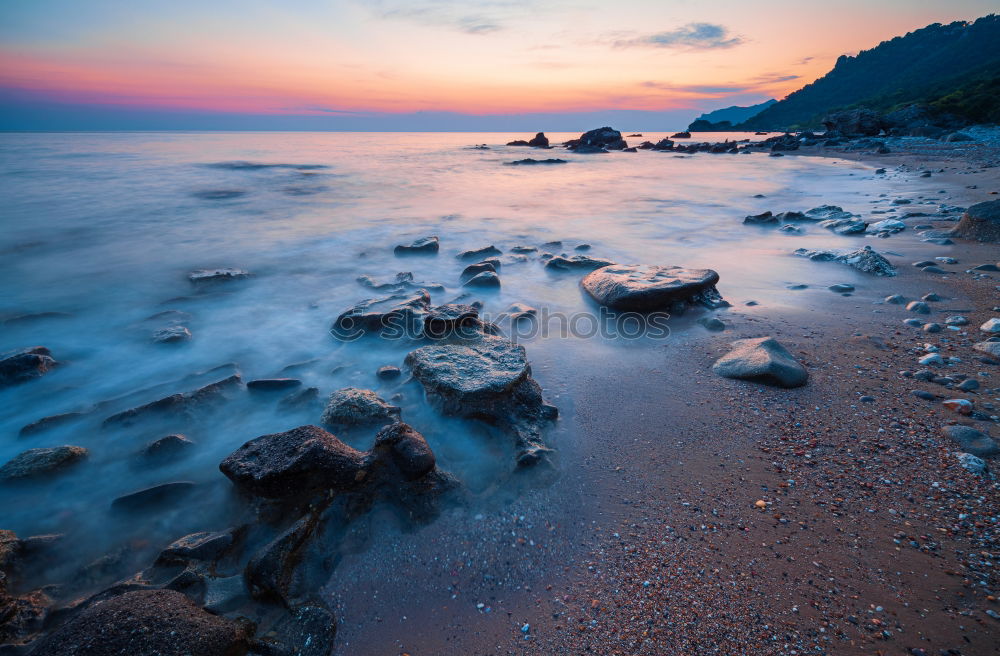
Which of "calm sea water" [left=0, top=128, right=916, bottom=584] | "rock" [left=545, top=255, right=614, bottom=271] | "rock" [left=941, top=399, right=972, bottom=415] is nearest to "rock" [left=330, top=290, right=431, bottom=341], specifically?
"calm sea water" [left=0, top=128, right=916, bottom=584]

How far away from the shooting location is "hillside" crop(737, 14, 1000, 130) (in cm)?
5147

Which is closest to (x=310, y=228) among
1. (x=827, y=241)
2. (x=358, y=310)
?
(x=358, y=310)

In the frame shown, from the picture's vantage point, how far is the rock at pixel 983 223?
543 cm

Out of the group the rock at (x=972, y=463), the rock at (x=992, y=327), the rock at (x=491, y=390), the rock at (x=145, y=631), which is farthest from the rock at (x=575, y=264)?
the rock at (x=145, y=631)

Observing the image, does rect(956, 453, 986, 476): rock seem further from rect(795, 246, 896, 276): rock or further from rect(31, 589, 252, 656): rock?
rect(795, 246, 896, 276): rock

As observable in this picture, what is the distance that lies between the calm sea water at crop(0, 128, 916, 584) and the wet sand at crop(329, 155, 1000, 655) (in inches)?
19.7

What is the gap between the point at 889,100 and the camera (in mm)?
49812

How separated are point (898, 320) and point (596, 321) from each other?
8.16ft

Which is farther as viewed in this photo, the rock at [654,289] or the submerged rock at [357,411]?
the rock at [654,289]

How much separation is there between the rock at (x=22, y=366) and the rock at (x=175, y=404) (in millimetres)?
1107

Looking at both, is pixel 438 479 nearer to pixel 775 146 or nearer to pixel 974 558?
pixel 974 558

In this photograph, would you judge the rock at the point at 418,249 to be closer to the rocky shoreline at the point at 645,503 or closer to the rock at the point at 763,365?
the rocky shoreline at the point at 645,503

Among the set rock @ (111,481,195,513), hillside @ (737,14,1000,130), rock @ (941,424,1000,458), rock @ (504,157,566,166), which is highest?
hillside @ (737,14,1000,130)

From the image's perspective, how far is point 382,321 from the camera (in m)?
3.94
